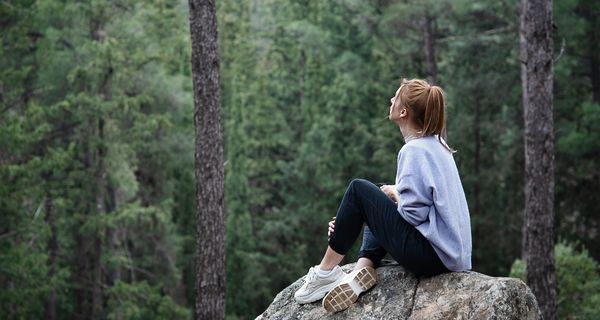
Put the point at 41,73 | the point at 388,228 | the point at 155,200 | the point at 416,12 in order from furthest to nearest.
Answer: the point at 155,200 < the point at 416,12 < the point at 41,73 < the point at 388,228

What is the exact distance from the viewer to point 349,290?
525 cm

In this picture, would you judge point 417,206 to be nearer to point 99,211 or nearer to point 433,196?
point 433,196

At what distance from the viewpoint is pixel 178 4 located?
97.9ft

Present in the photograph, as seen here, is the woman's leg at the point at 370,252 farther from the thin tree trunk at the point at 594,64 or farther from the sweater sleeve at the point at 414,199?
the thin tree trunk at the point at 594,64

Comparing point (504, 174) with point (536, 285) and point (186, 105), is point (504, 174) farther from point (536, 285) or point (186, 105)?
point (536, 285)

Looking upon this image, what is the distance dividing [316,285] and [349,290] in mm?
264

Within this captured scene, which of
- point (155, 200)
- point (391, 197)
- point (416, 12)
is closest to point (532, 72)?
point (391, 197)

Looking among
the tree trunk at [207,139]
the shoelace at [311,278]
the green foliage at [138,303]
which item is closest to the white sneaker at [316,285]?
the shoelace at [311,278]

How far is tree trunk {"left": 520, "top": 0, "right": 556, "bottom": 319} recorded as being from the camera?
27.5ft

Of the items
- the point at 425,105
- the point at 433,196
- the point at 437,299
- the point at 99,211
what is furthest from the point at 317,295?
the point at 99,211

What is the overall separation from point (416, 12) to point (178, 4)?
11536mm

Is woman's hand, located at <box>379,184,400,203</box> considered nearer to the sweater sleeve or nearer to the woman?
the woman

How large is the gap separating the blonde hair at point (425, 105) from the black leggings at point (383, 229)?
50 centimetres

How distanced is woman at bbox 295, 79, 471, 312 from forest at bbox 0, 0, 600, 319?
7.85 meters
